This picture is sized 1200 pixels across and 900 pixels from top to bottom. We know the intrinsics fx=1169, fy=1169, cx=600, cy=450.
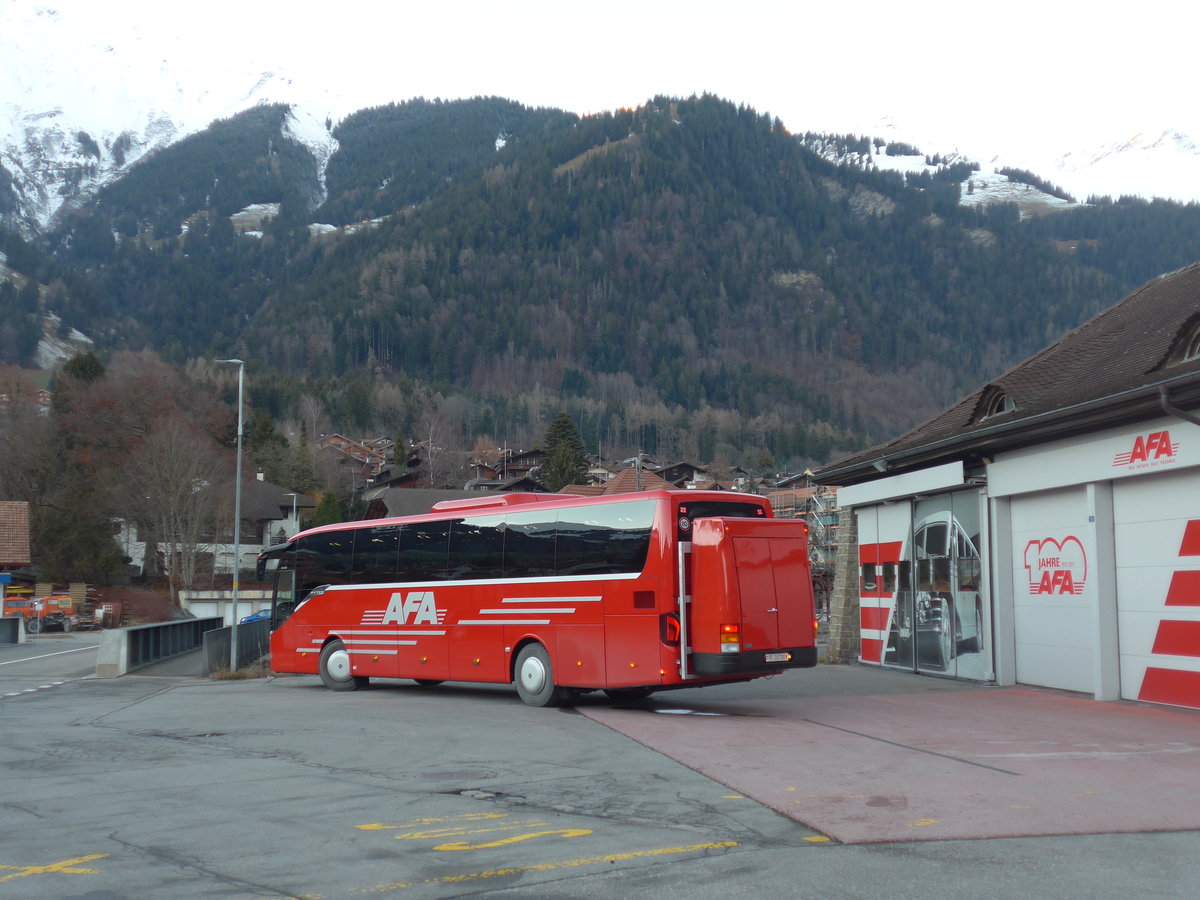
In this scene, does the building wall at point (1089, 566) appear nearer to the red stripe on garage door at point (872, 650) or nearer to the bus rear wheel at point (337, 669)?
the red stripe on garage door at point (872, 650)

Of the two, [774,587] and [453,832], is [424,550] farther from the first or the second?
[453,832]

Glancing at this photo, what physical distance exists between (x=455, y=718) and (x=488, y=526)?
3.61m

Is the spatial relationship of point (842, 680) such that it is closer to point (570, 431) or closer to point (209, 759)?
point (209, 759)

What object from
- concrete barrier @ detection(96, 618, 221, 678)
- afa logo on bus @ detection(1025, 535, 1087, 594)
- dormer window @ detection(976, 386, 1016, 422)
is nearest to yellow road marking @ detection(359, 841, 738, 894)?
afa logo on bus @ detection(1025, 535, 1087, 594)

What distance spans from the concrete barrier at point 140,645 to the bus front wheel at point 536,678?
1459 cm

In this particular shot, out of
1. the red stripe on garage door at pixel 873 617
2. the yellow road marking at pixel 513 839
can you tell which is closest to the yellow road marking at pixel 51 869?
the yellow road marking at pixel 513 839

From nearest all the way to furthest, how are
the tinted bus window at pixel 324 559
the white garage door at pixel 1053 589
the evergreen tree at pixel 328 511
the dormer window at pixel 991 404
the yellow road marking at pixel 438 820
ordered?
the yellow road marking at pixel 438 820
the white garage door at pixel 1053 589
the dormer window at pixel 991 404
the tinted bus window at pixel 324 559
the evergreen tree at pixel 328 511

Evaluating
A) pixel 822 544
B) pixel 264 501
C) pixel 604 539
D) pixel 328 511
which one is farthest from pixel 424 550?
pixel 264 501

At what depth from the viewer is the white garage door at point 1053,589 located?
17.0m

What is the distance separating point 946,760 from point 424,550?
10.3 m

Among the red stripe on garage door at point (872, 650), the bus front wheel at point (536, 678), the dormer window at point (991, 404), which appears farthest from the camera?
the red stripe on garage door at point (872, 650)

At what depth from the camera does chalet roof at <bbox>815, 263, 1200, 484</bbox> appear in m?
15.0

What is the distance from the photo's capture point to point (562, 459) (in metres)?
110

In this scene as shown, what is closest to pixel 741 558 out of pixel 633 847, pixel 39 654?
pixel 633 847
